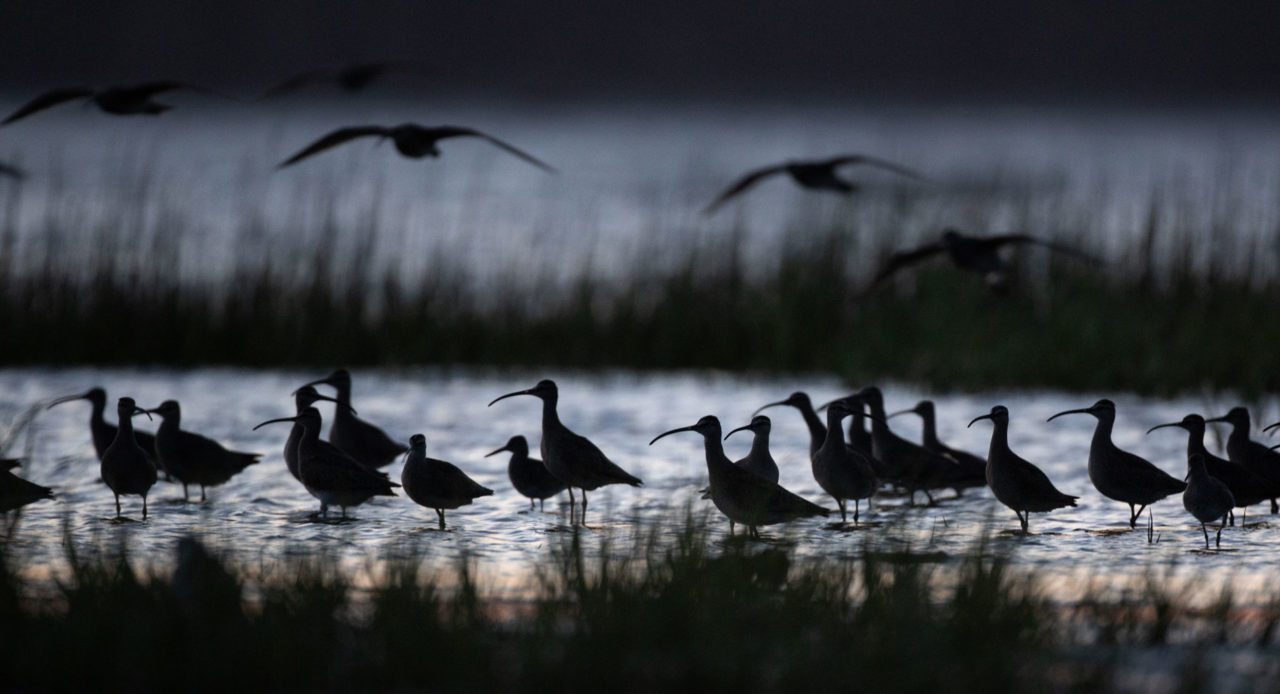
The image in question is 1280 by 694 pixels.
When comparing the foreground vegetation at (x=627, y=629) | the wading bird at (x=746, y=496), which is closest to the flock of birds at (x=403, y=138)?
the wading bird at (x=746, y=496)

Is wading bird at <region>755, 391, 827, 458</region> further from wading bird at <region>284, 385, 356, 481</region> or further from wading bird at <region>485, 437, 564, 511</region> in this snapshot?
wading bird at <region>284, 385, 356, 481</region>

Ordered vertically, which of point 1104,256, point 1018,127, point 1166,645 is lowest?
point 1166,645

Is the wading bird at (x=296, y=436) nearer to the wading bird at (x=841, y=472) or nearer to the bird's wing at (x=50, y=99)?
the bird's wing at (x=50, y=99)

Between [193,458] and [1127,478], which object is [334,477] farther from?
[1127,478]

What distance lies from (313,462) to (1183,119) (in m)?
74.2

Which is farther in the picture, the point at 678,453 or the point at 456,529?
the point at 678,453

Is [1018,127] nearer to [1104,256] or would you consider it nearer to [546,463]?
[1104,256]

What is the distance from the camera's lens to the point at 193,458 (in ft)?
24.5

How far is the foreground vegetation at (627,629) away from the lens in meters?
4.26

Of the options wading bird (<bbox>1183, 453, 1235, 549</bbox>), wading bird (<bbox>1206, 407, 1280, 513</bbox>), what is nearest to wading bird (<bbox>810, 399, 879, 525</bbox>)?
wading bird (<bbox>1183, 453, 1235, 549</bbox>)

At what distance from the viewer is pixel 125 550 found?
16.7 feet

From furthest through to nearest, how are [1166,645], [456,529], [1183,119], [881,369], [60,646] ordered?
1. [1183,119]
2. [881,369]
3. [456,529]
4. [1166,645]
5. [60,646]

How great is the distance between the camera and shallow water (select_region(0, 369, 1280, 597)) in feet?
20.5

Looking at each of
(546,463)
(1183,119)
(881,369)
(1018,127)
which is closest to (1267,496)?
(546,463)
